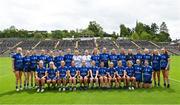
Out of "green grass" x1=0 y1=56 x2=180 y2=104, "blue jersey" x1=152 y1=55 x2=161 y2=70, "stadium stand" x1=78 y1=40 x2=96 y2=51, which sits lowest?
"green grass" x1=0 y1=56 x2=180 y2=104

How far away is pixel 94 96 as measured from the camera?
14242 mm

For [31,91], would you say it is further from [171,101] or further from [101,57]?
[171,101]

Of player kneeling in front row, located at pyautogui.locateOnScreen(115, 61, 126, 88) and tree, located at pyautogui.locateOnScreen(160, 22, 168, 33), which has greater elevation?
tree, located at pyautogui.locateOnScreen(160, 22, 168, 33)

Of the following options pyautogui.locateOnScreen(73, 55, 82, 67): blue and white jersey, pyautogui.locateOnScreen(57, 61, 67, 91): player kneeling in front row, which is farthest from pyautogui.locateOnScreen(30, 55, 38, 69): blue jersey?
pyautogui.locateOnScreen(73, 55, 82, 67): blue and white jersey

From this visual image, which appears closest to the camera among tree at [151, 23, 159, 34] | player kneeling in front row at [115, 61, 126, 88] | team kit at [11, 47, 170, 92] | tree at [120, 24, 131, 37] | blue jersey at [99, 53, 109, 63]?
team kit at [11, 47, 170, 92]

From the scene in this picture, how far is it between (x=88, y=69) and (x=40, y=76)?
2114 mm

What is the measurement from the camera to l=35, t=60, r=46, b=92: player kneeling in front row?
15898 millimetres

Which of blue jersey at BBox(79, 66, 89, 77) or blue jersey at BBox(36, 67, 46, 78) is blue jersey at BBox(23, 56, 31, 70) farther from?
blue jersey at BBox(79, 66, 89, 77)

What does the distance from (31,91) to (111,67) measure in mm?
3631

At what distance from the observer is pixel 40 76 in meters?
16.2

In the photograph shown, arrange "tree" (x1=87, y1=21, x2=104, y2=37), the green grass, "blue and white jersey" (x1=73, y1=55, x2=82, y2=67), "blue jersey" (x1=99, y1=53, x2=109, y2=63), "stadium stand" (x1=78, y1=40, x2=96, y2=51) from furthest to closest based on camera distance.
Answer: "tree" (x1=87, y1=21, x2=104, y2=37) → "stadium stand" (x1=78, y1=40, x2=96, y2=51) → "blue jersey" (x1=99, y1=53, x2=109, y2=63) → "blue and white jersey" (x1=73, y1=55, x2=82, y2=67) → the green grass

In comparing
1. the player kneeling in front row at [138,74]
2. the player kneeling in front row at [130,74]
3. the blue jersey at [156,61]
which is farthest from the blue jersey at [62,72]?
the blue jersey at [156,61]

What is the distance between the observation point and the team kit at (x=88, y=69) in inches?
637

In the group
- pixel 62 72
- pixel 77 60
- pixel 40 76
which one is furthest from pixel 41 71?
pixel 77 60
